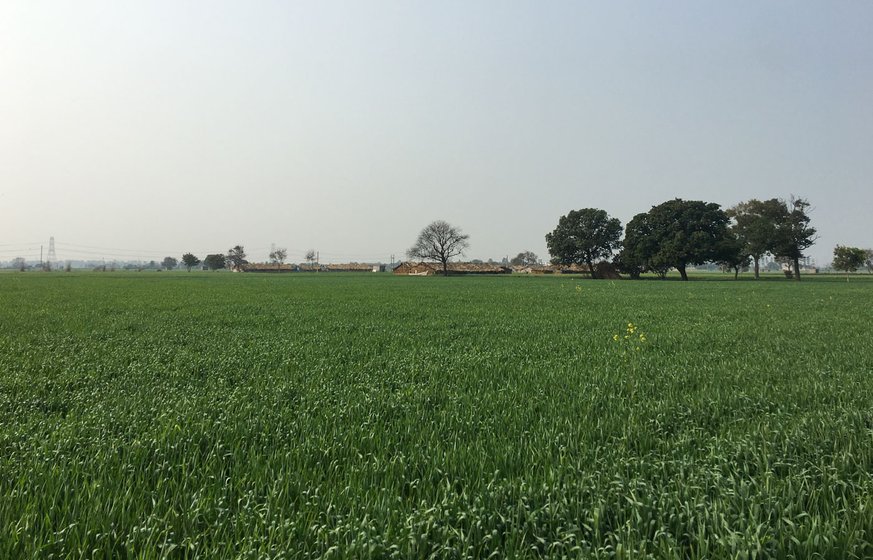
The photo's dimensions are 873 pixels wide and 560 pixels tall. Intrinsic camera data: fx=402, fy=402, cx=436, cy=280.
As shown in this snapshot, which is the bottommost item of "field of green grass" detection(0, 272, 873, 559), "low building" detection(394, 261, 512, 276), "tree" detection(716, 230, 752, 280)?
"field of green grass" detection(0, 272, 873, 559)

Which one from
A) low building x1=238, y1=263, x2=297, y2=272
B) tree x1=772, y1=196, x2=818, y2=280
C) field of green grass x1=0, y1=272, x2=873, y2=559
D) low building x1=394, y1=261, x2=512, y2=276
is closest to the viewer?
field of green grass x1=0, y1=272, x2=873, y2=559

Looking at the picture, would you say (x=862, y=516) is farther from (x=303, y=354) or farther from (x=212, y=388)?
(x=303, y=354)

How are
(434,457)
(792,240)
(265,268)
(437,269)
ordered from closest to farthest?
(434,457) < (792,240) < (437,269) < (265,268)

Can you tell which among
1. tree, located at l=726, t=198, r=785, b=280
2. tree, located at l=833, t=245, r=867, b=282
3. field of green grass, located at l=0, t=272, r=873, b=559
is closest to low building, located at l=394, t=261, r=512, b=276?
tree, located at l=726, t=198, r=785, b=280

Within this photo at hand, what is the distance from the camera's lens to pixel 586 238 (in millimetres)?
90938

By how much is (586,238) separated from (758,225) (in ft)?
99.9

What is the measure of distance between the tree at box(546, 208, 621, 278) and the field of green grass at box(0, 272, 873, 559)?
289ft

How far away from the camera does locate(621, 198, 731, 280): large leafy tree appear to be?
70.4m

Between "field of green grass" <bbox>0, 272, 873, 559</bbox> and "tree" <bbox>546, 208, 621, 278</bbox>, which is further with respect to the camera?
"tree" <bbox>546, 208, 621, 278</bbox>

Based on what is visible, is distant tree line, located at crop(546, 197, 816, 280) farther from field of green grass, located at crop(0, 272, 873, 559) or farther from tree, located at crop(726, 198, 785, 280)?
field of green grass, located at crop(0, 272, 873, 559)

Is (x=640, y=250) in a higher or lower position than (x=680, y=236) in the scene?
lower

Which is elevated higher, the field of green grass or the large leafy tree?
the large leafy tree

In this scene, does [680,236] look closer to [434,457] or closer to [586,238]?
[586,238]

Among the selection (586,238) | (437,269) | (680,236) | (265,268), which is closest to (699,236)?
(680,236)
